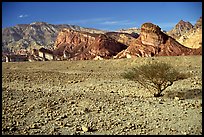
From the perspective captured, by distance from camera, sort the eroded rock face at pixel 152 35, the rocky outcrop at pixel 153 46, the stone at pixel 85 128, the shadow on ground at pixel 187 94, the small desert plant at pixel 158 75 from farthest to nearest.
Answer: the eroded rock face at pixel 152 35 < the rocky outcrop at pixel 153 46 < the small desert plant at pixel 158 75 < the shadow on ground at pixel 187 94 < the stone at pixel 85 128

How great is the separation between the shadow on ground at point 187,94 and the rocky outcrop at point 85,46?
3979 cm

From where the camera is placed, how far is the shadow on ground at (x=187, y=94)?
13.7 meters

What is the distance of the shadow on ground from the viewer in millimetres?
13660

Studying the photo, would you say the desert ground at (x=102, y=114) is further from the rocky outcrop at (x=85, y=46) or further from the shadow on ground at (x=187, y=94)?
the rocky outcrop at (x=85, y=46)

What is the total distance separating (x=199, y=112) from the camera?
10516 millimetres

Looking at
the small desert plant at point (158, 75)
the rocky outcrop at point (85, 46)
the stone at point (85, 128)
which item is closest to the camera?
the stone at point (85, 128)

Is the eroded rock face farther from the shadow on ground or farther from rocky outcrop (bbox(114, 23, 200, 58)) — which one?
the shadow on ground

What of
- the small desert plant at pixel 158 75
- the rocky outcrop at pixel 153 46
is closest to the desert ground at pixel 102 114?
the small desert plant at pixel 158 75

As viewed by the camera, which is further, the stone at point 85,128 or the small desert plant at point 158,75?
the small desert plant at point 158,75

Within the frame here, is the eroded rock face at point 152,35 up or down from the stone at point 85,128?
up

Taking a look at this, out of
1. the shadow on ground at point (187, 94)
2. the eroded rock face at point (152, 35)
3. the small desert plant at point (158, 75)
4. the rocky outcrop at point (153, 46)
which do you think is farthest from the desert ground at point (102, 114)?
the eroded rock face at point (152, 35)

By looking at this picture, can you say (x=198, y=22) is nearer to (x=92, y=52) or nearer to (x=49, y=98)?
(x=92, y=52)

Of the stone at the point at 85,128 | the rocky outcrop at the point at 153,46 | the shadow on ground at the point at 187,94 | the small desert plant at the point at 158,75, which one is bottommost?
the stone at the point at 85,128

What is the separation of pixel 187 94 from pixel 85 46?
60124 millimetres
